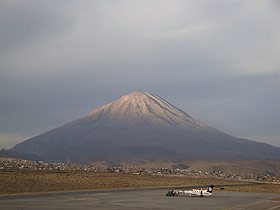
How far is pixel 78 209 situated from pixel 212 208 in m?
15.6

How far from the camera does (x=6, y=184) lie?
7694 cm

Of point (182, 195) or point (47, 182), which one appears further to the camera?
point (47, 182)

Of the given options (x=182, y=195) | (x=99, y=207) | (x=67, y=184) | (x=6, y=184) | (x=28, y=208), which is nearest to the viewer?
(x=28, y=208)

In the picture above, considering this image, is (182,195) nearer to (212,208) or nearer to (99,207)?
(212,208)

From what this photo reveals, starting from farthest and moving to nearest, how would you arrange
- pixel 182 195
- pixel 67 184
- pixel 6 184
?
pixel 67 184 → pixel 6 184 → pixel 182 195

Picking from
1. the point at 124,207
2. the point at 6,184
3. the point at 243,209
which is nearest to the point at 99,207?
the point at 124,207

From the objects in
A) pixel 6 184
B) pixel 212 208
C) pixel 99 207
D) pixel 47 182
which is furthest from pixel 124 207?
pixel 47 182

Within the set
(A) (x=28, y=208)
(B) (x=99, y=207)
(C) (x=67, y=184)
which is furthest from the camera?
(C) (x=67, y=184)

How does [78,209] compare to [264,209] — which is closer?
[78,209]

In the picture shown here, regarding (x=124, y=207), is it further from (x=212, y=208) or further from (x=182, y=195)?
(x=182, y=195)

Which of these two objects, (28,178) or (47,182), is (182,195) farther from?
(28,178)

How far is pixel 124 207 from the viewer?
47.2 metres

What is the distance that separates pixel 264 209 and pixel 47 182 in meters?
51.6

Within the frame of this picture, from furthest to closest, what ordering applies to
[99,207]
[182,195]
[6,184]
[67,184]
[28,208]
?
1. [67,184]
2. [6,184]
3. [182,195]
4. [99,207]
5. [28,208]
